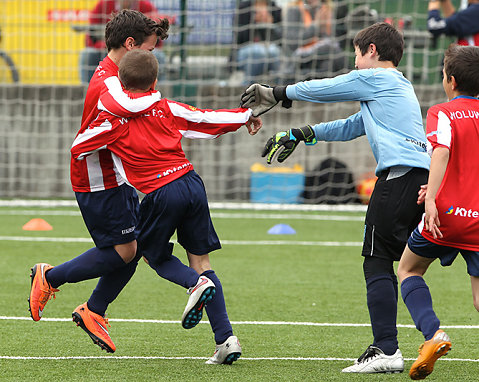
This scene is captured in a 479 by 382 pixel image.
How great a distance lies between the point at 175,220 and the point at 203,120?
0.54 metres

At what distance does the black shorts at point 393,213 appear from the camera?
4434 millimetres

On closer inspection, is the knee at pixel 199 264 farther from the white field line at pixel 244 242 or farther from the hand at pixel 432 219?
the white field line at pixel 244 242

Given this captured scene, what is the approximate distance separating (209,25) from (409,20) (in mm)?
2981

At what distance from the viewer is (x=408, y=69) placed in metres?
13.4

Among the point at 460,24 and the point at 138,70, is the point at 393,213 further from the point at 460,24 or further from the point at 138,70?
the point at 460,24

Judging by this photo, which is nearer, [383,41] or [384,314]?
[384,314]

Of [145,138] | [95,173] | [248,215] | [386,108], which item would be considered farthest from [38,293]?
[248,215]

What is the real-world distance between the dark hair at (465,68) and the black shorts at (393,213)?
482 millimetres

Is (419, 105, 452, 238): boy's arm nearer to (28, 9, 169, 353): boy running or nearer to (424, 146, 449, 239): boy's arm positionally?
(424, 146, 449, 239): boy's arm

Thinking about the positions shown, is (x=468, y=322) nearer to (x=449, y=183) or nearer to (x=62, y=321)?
(x=449, y=183)

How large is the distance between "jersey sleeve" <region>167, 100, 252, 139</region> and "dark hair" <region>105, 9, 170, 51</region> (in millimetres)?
564

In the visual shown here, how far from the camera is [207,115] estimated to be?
4.66m

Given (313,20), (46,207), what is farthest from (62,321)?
(313,20)

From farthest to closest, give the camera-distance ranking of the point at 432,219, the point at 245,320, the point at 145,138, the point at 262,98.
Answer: the point at 245,320 → the point at 262,98 → the point at 145,138 → the point at 432,219
